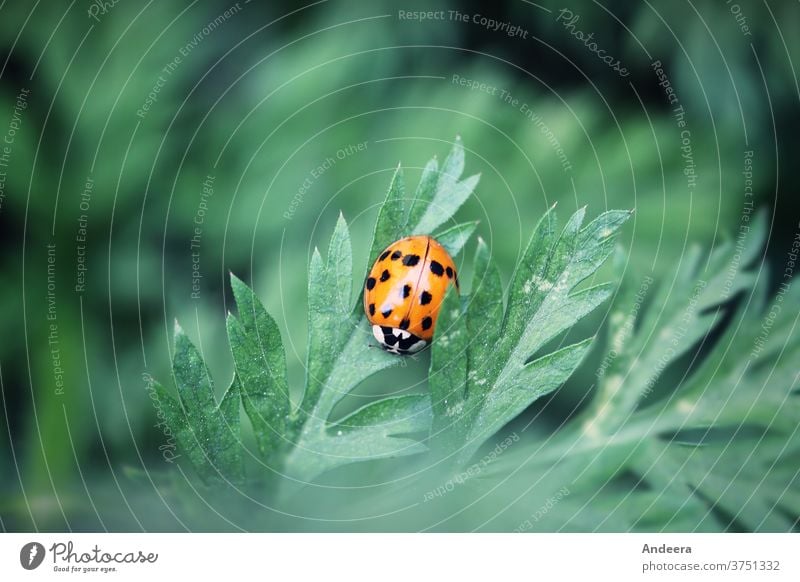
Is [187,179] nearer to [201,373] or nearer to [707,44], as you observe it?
[201,373]

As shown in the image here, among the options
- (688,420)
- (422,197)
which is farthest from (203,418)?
(688,420)

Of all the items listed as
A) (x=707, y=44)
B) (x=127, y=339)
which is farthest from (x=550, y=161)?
(x=127, y=339)

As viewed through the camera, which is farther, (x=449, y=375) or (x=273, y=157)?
(x=273, y=157)

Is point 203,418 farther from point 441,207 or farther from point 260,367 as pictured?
point 441,207

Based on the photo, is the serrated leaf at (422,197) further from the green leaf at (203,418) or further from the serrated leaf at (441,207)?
the green leaf at (203,418)
